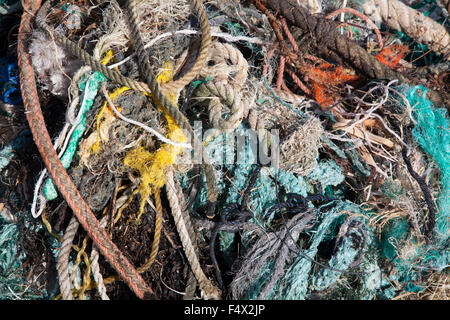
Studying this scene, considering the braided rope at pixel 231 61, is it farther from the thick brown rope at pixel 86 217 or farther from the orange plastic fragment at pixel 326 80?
the thick brown rope at pixel 86 217

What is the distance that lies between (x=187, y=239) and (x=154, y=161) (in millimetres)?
356

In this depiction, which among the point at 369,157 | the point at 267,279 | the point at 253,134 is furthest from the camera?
the point at 369,157

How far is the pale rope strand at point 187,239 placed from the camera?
1.69 meters

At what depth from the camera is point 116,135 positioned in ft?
5.45

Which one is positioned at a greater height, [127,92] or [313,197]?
[127,92]

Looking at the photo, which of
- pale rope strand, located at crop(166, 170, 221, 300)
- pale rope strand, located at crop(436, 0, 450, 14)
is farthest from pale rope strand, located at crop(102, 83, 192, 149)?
pale rope strand, located at crop(436, 0, 450, 14)

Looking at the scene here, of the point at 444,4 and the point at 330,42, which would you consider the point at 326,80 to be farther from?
the point at 444,4

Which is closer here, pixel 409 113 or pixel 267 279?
pixel 267 279

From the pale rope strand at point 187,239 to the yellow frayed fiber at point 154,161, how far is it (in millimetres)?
63

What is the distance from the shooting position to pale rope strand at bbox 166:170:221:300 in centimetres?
169

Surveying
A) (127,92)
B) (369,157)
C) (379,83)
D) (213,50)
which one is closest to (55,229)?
(127,92)

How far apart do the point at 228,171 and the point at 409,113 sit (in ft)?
2.96

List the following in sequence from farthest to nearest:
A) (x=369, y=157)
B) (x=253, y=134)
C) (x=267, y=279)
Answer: (x=369, y=157), (x=253, y=134), (x=267, y=279)

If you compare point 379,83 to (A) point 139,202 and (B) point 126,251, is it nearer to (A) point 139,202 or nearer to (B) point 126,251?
(A) point 139,202
